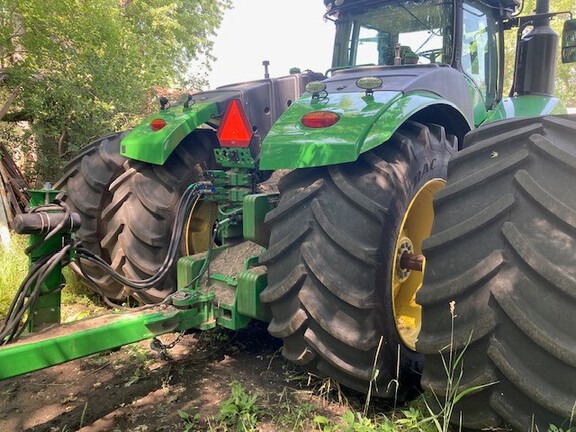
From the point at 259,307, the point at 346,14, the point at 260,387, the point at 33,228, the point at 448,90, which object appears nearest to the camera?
the point at 33,228

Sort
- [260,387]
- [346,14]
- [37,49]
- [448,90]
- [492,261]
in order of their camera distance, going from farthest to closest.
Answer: [37,49], [346,14], [448,90], [260,387], [492,261]

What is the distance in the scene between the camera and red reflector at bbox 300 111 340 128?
2.27 m

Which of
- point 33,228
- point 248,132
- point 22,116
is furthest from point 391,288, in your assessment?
point 22,116

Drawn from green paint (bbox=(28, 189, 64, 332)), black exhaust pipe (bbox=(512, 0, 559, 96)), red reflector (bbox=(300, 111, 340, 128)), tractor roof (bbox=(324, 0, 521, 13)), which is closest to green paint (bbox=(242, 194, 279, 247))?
red reflector (bbox=(300, 111, 340, 128))

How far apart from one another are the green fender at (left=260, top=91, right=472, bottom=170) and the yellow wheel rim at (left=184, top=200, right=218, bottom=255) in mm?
1146

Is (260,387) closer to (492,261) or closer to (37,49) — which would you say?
(492,261)

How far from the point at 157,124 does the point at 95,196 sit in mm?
678

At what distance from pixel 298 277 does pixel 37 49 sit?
5743 millimetres

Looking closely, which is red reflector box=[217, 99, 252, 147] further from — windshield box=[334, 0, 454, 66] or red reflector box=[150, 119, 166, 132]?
windshield box=[334, 0, 454, 66]

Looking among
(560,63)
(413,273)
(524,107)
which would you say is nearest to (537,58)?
(524,107)

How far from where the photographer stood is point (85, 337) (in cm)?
204

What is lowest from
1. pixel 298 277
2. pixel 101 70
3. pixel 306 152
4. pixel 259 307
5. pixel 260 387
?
pixel 260 387

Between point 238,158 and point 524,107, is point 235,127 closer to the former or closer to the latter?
point 238,158

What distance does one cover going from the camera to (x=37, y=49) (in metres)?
6.25
